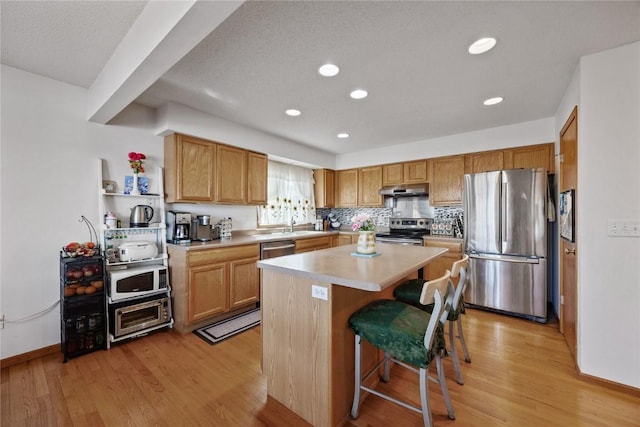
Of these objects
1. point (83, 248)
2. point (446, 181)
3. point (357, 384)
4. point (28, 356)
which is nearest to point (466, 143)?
point (446, 181)

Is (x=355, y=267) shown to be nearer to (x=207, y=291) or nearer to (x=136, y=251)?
(x=207, y=291)

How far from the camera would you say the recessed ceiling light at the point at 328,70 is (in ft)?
6.68

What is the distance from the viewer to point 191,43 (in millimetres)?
1426

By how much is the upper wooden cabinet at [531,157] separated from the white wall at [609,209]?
1518 mm

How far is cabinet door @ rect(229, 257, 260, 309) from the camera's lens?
3.05 m

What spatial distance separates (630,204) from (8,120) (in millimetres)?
4715

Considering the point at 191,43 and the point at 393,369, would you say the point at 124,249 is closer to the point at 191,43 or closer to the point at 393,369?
the point at 191,43

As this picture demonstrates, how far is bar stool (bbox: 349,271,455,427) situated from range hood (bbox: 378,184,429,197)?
2.83 m

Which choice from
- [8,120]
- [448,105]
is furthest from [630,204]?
[8,120]

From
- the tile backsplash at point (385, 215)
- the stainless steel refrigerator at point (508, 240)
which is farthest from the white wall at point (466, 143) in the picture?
Answer: the tile backsplash at point (385, 215)

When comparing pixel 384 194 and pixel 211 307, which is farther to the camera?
pixel 384 194

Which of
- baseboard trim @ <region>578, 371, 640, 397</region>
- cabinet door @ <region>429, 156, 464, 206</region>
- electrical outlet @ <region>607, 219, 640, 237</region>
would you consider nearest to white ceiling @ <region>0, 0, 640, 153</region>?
cabinet door @ <region>429, 156, 464, 206</region>

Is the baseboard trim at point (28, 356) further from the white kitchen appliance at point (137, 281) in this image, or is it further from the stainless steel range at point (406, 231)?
the stainless steel range at point (406, 231)

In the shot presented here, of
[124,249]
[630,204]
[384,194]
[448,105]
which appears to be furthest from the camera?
[384,194]
